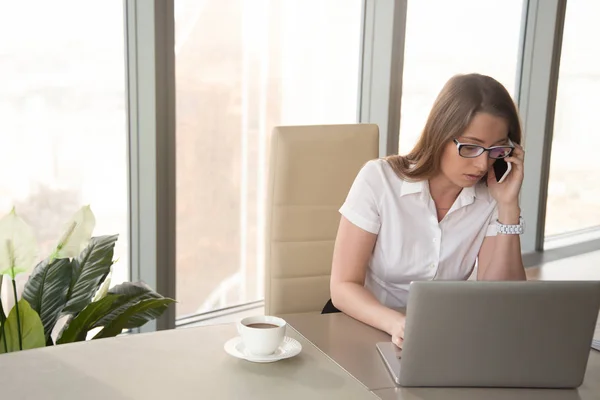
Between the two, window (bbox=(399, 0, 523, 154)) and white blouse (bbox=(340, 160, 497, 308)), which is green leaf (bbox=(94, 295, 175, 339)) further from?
window (bbox=(399, 0, 523, 154))

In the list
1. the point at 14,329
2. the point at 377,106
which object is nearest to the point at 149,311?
the point at 14,329

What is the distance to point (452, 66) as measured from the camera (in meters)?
3.67

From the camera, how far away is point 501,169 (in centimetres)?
192

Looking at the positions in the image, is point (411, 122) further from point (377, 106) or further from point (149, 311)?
point (149, 311)

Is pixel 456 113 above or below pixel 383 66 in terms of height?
below

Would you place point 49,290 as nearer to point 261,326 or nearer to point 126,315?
point 126,315

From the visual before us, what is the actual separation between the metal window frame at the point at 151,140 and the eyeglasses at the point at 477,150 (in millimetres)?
1072

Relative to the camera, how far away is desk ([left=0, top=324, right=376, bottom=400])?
3.33ft

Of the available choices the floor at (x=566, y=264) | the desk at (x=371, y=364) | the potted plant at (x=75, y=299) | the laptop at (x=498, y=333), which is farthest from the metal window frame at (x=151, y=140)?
the floor at (x=566, y=264)

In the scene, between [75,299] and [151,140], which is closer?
[75,299]

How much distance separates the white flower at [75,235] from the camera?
156 cm

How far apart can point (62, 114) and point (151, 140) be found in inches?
11.6

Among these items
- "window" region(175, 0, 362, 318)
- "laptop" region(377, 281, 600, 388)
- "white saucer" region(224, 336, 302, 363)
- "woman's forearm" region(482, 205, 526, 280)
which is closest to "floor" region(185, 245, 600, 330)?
"window" region(175, 0, 362, 318)

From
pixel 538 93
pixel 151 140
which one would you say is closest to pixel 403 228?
pixel 151 140
